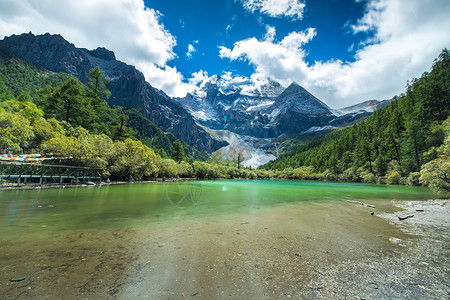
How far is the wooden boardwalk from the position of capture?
72.4 ft

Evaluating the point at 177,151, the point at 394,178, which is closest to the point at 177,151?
the point at 177,151

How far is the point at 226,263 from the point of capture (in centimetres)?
563

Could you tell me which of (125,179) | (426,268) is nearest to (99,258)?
(426,268)

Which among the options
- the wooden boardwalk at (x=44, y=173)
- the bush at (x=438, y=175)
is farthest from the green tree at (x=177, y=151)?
the bush at (x=438, y=175)

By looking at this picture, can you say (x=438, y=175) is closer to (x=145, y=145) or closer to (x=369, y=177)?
(x=369, y=177)

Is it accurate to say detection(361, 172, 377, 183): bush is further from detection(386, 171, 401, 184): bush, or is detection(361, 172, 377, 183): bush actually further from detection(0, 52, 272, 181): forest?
detection(0, 52, 272, 181): forest

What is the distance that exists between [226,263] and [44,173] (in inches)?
1216

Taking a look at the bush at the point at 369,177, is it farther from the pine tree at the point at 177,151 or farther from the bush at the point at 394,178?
the pine tree at the point at 177,151

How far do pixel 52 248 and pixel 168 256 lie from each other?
3.71m

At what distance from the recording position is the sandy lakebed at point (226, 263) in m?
4.10

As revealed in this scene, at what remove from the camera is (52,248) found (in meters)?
6.17

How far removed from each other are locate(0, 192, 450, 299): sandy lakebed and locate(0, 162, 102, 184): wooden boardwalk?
22349mm

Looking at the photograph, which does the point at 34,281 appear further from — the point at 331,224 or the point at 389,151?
the point at 389,151

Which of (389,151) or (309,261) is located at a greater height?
(389,151)
